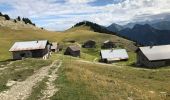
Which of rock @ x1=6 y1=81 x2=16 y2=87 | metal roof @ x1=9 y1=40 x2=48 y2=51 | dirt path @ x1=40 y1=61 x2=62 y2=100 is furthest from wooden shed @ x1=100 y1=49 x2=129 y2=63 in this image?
rock @ x1=6 y1=81 x2=16 y2=87

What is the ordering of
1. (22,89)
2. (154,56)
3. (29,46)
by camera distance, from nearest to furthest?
(22,89), (29,46), (154,56)

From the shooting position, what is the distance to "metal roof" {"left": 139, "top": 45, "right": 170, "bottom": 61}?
118938 mm

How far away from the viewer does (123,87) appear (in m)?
45.8

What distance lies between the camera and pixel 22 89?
42.3 metres

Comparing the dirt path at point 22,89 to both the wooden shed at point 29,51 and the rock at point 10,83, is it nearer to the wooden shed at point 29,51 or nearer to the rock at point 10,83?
the rock at point 10,83

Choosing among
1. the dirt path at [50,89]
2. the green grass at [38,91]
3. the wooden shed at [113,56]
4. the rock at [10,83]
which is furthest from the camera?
the wooden shed at [113,56]

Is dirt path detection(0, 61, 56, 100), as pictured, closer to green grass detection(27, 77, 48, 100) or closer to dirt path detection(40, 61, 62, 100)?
green grass detection(27, 77, 48, 100)

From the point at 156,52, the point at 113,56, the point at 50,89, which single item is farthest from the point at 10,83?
the point at 113,56

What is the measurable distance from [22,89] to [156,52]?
86.4 meters

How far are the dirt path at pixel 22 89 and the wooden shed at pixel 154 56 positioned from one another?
69.9 m

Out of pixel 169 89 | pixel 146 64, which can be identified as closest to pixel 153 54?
pixel 146 64

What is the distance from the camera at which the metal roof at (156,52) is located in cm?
11894

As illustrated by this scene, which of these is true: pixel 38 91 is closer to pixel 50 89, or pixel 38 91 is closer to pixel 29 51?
pixel 50 89

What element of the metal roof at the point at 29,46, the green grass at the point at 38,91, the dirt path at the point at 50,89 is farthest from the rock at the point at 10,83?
the metal roof at the point at 29,46
